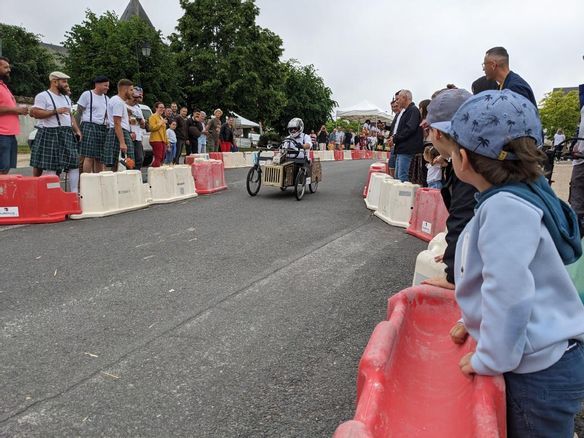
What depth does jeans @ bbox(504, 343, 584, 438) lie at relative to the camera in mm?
1562

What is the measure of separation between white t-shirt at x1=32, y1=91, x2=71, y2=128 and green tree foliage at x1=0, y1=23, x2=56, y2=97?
162ft

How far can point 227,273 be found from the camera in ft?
15.6

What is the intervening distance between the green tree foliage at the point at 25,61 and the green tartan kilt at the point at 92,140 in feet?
160

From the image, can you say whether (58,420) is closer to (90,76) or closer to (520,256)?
(520,256)

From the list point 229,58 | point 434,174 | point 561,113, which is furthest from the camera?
point 561,113

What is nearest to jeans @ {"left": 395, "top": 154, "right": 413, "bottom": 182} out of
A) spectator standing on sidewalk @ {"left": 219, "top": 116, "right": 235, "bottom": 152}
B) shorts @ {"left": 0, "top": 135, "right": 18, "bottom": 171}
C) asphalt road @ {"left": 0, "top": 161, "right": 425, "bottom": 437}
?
asphalt road @ {"left": 0, "top": 161, "right": 425, "bottom": 437}

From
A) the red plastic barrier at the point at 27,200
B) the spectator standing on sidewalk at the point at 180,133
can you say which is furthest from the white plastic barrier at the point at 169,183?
the spectator standing on sidewalk at the point at 180,133

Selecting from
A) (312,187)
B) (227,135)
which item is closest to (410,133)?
(312,187)

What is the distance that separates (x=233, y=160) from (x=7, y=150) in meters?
10.9

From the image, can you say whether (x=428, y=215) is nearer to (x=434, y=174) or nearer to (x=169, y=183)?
(x=434, y=174)

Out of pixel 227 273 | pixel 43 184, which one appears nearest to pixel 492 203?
pixel 227 273

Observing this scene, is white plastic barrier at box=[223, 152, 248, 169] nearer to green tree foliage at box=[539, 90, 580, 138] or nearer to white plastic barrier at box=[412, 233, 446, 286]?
white plastic barrier at box=[412, 233, 446, 286]

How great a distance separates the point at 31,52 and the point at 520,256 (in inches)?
2594

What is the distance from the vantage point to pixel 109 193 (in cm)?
770
